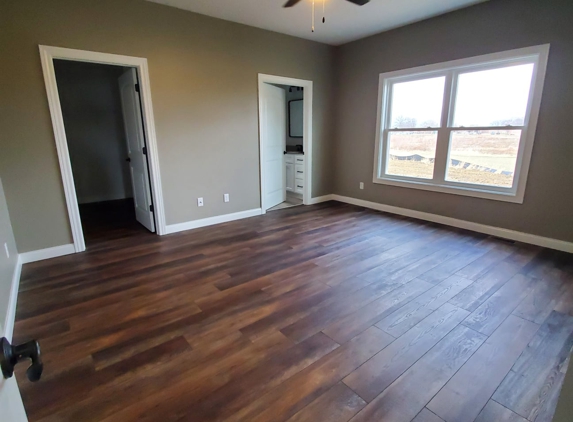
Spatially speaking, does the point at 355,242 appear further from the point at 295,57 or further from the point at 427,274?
the point at 295,57

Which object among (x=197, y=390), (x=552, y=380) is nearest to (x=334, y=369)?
(x=197, y=390)

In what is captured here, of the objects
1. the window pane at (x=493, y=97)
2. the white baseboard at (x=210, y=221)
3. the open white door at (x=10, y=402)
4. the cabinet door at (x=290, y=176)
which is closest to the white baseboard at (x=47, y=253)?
the white baseboard at (x=210, y=221)

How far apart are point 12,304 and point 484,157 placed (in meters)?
5.13

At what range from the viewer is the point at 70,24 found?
304cm

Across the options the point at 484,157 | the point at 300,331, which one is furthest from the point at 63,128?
the point at 484,157

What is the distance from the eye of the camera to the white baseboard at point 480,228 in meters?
3.41

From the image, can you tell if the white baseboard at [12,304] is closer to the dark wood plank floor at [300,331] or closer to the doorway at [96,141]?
the dark wood plank floor at [300,331]

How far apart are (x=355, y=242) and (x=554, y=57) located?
291 centimetres

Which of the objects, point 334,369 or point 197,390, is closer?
point 197,390

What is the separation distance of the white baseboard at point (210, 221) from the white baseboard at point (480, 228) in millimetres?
2066

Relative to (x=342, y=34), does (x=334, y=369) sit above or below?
below

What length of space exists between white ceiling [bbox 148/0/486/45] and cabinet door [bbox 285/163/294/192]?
2.46m

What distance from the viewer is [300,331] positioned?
2039 millimetres

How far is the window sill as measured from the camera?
3698 mm
